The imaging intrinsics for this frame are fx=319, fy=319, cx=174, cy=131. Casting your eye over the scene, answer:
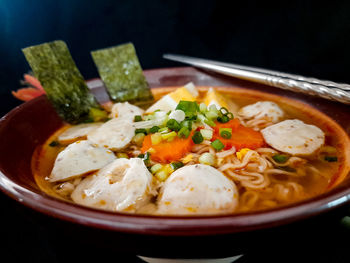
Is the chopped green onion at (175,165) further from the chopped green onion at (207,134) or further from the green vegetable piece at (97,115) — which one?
the green vegetable piece at (97,115)

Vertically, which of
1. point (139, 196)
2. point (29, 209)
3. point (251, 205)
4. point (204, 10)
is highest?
point (204, 10)

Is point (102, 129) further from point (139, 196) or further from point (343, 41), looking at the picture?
point (343, 41)

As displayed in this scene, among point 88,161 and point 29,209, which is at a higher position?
point 29,209

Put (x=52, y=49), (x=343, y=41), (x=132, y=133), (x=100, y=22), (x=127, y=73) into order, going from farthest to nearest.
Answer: (x=100, y=22), (x=343, y=41), (x=127, y=73), (x=52, y=49), (x=132, y=133)

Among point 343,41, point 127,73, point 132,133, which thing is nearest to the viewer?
point 132,133

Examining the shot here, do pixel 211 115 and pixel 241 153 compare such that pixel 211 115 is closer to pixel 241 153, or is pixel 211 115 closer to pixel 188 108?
pixel 188 108

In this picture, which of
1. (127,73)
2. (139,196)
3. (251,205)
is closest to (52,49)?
(127,73)
